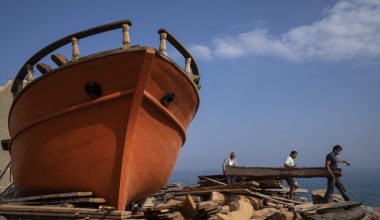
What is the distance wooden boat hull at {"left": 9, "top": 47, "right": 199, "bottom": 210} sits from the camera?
662 cm

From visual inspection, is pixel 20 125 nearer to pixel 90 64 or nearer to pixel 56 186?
pixel 56 186

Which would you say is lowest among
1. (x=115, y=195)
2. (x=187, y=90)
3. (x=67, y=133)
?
(x=115, y=195)

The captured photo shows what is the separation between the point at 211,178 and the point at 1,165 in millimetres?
16915

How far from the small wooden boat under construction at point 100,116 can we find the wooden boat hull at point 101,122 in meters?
0.02

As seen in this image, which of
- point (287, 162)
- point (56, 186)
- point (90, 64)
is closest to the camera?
point (90, 64)

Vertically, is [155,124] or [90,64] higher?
[90,64]

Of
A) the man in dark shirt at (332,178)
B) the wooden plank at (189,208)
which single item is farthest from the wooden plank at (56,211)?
the man in dark shirt at (332,178)

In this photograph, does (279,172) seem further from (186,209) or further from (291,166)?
(186,209)

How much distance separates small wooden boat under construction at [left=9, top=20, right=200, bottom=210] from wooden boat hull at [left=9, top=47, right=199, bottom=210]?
0.05 ft

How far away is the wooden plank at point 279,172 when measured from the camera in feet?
31.3

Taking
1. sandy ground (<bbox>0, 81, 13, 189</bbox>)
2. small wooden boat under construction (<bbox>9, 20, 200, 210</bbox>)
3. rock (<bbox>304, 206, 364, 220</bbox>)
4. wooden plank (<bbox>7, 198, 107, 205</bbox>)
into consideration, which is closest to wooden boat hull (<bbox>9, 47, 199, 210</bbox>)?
small wooden boat under construction (<bbox>9, 20, 200, 210</bbox>)

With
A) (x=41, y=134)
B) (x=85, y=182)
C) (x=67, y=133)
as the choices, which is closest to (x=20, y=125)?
(x=41, y=134)

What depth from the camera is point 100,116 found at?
6.74 m

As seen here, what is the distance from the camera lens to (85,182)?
22.3 ft
